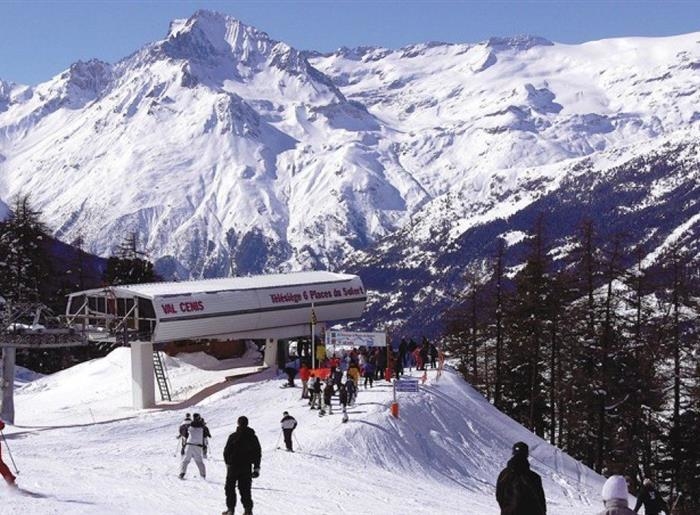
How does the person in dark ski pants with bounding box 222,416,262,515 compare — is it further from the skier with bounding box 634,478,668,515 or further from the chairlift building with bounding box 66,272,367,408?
the chairlift building with bounding box 66,272,367,408

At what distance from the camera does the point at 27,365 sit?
7662 cm

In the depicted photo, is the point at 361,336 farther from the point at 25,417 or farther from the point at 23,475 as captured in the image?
the point at 23,475

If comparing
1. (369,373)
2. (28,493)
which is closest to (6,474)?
(28,493)

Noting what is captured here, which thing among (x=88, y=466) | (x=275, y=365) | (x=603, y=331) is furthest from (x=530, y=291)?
(x=88, y=466)

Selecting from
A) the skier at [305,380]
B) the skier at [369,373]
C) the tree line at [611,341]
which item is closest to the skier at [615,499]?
the skier at [305,380]

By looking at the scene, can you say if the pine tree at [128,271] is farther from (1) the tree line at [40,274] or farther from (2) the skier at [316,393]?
(2) the skier at [316,393]

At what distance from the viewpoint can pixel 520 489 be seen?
14461mm

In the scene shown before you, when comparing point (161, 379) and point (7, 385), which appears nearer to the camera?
point (7, 385)

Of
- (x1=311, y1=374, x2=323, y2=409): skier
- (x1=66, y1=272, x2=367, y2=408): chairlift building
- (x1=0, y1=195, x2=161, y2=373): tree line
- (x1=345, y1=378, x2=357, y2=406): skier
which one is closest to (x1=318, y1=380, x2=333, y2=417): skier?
(x1=311, y1=374, x2=323, y2=409): skier

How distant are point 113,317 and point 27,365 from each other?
97.7ft

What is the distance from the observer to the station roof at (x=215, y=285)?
50219 mm

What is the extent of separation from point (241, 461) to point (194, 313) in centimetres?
3066

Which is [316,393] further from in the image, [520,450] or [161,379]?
[520,450]

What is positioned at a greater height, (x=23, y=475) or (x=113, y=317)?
(x=113, y=317)
